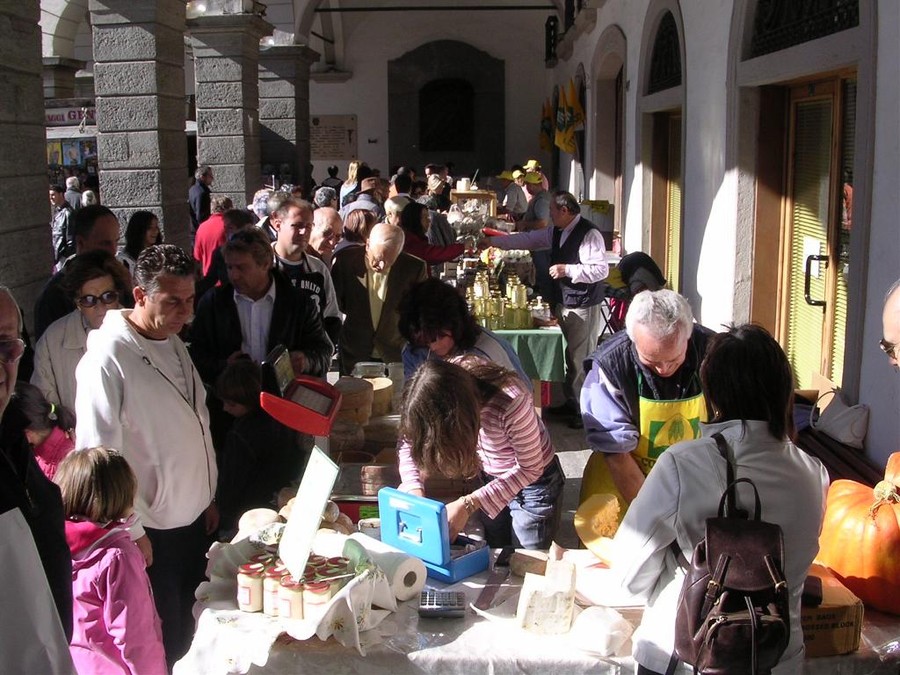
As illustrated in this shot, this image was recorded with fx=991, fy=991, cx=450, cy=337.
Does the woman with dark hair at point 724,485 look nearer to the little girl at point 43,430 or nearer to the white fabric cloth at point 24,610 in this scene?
the white fabric cloth at point 24,610

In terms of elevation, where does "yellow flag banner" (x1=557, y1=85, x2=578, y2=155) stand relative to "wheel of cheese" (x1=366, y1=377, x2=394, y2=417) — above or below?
above

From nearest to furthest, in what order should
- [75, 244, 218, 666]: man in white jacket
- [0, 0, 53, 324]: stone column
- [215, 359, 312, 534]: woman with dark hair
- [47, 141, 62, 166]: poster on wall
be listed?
[75, 244, 218, 666]: man in white jacket → [215, 359, 312, 534]: woman with dark hair → [0, 0, 53, 324]: stone column → [47, 141, 62, 166]: poster on wall

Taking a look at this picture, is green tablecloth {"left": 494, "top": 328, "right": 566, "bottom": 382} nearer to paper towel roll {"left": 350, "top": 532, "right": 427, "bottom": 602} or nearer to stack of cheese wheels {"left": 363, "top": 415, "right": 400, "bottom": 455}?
stack of cheese wheels {"left": 363, "top": 415, "right": 400, "bottom": 455}

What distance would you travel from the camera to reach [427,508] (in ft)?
9.03

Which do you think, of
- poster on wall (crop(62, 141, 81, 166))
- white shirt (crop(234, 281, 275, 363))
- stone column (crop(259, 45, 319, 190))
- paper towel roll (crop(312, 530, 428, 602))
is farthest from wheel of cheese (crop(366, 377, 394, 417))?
stone column (crop(259, 45, 319, 190))

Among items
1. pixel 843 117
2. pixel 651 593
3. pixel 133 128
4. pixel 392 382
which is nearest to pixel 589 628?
pixel 651 593

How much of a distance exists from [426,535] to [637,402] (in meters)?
0.97

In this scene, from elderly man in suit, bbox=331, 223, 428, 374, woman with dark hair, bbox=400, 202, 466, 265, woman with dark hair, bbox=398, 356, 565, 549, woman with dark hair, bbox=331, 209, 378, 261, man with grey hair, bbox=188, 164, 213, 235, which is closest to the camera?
woman with dark hair, bbox=398, 356, 565, 549

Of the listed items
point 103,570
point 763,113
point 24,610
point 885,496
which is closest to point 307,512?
point 103,570

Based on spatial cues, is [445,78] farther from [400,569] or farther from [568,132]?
[400,569]

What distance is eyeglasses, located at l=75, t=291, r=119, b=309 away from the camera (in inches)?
143

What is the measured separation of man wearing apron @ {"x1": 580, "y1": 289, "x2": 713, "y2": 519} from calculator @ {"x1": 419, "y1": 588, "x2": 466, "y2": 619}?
902mm

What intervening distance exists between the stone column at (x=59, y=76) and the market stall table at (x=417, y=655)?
13127mm

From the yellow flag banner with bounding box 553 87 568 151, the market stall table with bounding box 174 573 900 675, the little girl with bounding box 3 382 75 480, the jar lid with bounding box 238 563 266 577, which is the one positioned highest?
the yellow flag banner with bounding box 553 87 568 151
